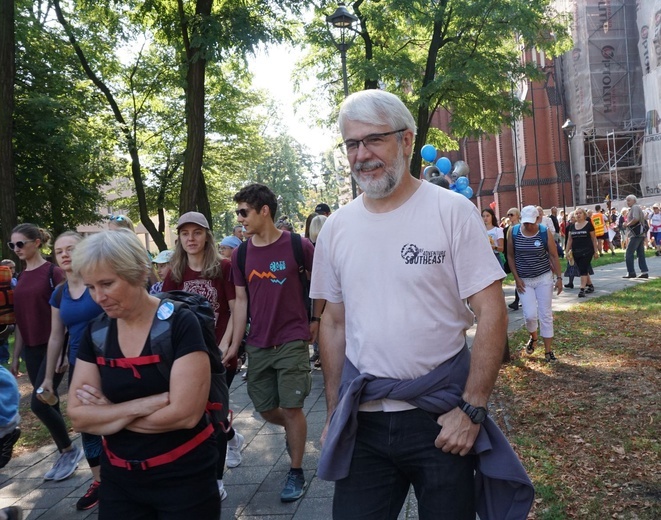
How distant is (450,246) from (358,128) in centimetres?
54

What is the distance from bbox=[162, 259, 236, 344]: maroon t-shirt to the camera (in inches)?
200

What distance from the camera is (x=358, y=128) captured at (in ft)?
8.19

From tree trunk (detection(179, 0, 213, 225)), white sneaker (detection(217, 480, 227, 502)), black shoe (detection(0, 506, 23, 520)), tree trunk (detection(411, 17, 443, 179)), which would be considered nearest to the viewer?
black shoe (detection(0, 506, 23, 520))

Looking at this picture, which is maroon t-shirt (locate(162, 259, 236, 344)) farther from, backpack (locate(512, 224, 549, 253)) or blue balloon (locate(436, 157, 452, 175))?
blue balloon (locate(436, 157, 452, 175))

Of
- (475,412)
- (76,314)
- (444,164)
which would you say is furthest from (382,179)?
(444,164)

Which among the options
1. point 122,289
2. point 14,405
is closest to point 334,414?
point 122,289

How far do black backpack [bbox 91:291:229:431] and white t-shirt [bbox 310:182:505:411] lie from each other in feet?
2.37

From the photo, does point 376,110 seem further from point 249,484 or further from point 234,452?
point 234,452

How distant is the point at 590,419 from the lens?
6.05m

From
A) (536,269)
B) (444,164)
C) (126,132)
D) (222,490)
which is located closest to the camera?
(222,490)

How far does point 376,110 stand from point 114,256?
1144 mm

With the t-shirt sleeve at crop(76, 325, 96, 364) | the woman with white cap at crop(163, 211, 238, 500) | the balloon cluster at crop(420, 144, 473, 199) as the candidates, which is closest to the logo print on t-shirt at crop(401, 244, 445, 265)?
the t-shirt sleeve at crop(76, 325, 96, 364)

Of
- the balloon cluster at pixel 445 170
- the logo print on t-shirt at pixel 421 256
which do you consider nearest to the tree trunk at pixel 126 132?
the balloon cluster at pixel 445 170

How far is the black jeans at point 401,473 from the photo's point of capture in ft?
7.77
